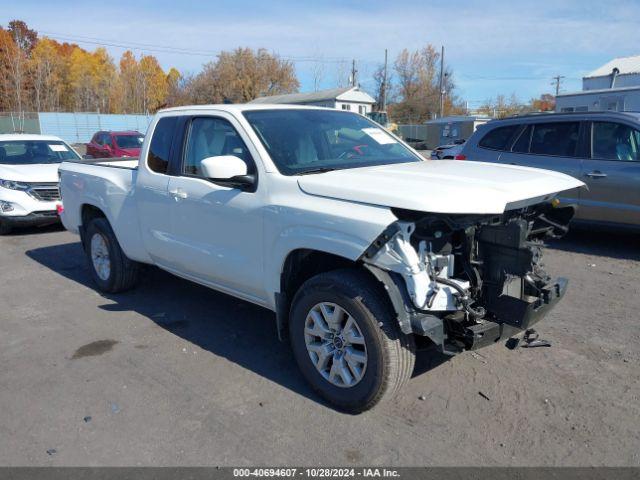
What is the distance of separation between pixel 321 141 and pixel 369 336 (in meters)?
1.83

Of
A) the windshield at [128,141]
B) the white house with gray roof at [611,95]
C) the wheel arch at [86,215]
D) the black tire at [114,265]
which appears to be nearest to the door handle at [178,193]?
the black tire at [114,265]

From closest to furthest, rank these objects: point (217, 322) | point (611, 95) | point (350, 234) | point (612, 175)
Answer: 1. point (350, 234)
2. point (217, 322)
3. point (612, 175)
4. point (611, 95)

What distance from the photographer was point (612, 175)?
7.23m

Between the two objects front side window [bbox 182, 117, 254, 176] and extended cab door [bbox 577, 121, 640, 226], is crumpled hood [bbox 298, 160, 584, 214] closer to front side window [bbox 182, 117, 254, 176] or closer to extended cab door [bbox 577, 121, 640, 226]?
front side window [bbox 182, 117, 254, 176]

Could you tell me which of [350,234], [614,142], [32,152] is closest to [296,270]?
[350,234]

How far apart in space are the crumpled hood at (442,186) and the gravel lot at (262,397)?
1359 millimetres

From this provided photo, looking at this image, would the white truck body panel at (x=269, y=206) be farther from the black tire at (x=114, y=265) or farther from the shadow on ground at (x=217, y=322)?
the shadow on ground at (x=217, y=322)

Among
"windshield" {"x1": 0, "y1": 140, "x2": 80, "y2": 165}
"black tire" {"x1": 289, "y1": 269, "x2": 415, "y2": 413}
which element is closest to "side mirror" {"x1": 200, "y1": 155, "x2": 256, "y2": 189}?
"black tire" {"x1": 289, "y1": 269, "x2": 415, "y2": 413}

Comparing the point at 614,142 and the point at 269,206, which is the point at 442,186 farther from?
the point at 614,142

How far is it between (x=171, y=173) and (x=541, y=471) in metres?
3.67

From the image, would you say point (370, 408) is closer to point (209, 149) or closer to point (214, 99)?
point (209, 149)

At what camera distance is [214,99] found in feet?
215

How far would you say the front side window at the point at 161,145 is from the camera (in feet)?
16.5

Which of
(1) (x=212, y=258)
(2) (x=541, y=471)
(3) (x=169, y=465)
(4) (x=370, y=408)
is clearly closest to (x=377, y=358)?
(4) (x=370, y=408)
